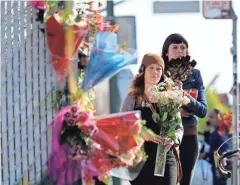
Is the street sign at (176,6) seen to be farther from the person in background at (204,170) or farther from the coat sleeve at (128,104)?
the coat sleeve at (128,104)

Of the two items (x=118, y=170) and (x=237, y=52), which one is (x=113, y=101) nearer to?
(x=237, y=52)

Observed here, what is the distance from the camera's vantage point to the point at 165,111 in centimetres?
740

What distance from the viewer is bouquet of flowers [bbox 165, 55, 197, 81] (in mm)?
7961

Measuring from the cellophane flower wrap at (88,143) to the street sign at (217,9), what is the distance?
21.7 feet

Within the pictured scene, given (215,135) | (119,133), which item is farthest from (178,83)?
(215,135)

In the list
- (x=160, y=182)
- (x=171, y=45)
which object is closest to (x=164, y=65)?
(x=171, y=45)

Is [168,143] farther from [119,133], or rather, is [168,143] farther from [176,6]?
[176,6]

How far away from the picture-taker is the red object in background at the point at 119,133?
5.79 m

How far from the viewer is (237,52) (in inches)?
491

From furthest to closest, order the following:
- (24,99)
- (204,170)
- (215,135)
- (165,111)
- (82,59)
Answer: (204,170), (215,135), (165,111), (82,59), (24,99)

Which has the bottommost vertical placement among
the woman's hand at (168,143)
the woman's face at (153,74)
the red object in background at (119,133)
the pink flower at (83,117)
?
the woman's hand at (168,143)

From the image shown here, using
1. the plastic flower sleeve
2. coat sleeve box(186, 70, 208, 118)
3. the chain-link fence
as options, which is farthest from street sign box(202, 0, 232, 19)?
the chain-link fence

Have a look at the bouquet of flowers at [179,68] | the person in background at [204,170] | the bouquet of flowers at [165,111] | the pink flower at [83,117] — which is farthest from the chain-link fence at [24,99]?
the person in background at [204,170]

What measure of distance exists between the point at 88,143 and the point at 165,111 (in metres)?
1.71
